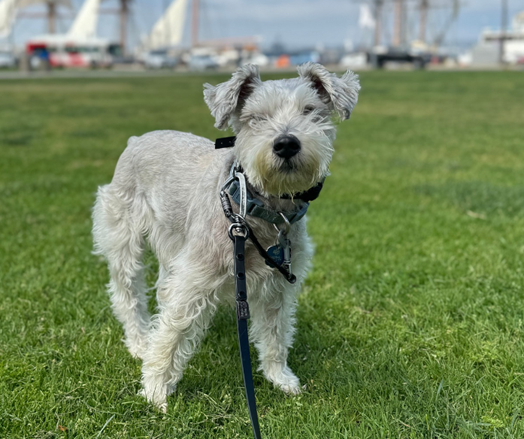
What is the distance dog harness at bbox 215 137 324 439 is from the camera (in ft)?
9.68

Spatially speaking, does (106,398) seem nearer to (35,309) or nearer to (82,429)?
(82,429)

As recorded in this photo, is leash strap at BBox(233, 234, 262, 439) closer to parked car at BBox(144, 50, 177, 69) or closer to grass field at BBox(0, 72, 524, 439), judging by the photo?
grass field at BBox(0, 72, 524, 439)

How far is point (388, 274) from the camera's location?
538 centimetres

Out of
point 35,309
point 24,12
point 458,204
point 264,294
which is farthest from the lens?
point 24,12

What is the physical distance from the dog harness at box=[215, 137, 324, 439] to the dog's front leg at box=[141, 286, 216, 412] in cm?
41

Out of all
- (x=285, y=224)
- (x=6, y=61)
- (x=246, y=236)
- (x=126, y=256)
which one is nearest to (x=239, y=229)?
(x=246, y=236)

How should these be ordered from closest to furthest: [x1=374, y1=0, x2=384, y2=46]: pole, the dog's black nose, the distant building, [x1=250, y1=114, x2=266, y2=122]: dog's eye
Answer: the dog's black nose, [x1=250, y1=114, x2=266, y2=122]: dog's eye, the distant building, [x1=374, y1=0, x2=384, y2=46]: pole

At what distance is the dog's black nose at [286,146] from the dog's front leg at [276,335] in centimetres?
113

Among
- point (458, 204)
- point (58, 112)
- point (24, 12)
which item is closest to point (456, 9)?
point (24, 12)

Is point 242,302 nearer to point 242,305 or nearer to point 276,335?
point 242,305

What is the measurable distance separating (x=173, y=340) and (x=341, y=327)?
157cm

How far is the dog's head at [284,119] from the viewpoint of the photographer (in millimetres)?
2939

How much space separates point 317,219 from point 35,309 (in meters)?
3.91

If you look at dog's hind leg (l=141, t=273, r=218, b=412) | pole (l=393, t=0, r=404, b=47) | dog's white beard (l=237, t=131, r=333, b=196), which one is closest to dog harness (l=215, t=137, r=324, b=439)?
dog's white beard (l=237, t=131, r=333, b=196)
